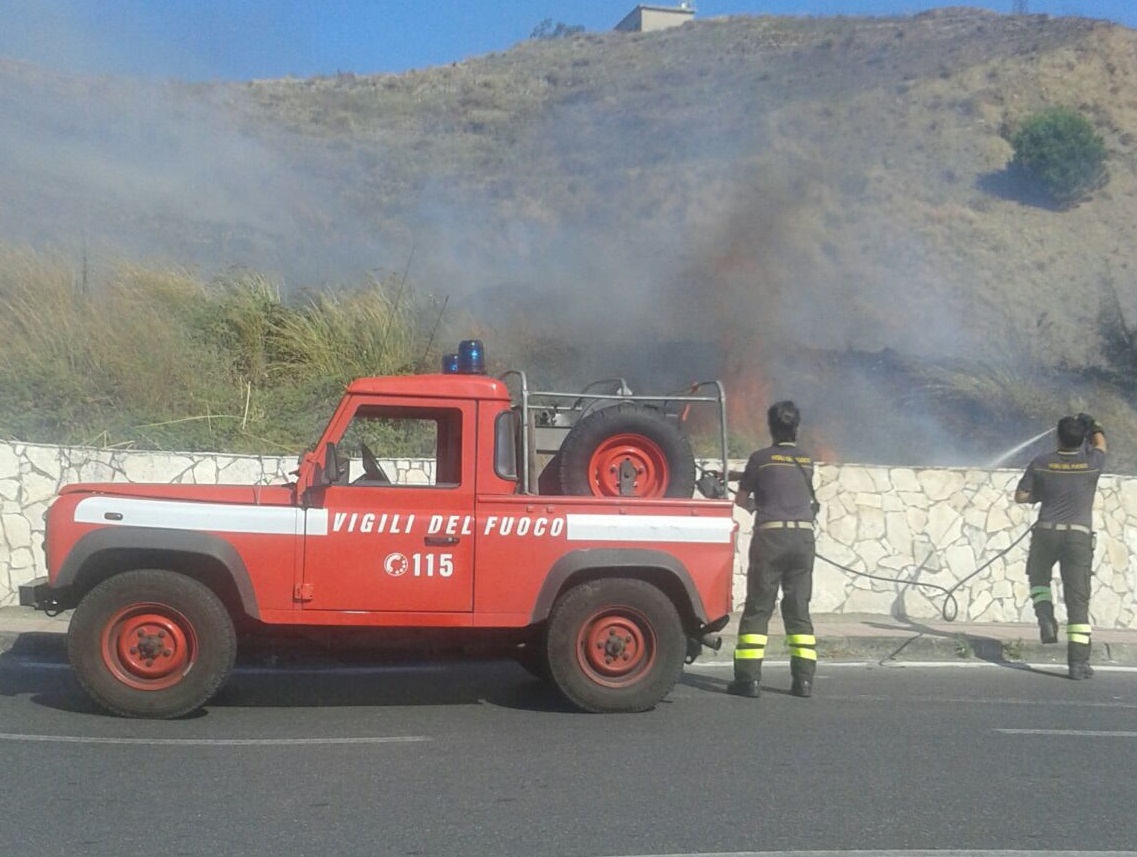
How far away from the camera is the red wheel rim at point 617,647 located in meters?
7.66

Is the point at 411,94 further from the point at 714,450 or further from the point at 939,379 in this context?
the point at 714,450

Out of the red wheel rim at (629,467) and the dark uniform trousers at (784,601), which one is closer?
the red wheel rim at (629,467)

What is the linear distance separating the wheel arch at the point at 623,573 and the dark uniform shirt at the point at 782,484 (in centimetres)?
103

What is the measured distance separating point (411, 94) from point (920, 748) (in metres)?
43.0

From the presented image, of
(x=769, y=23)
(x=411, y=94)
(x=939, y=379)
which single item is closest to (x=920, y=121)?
(x=769, y=23)

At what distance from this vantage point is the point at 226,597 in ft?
24.6

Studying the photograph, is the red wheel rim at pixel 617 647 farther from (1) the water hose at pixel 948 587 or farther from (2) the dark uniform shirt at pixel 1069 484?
(1) the water hose at pixel 948 587

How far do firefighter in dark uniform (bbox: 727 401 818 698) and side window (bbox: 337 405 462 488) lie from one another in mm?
2018

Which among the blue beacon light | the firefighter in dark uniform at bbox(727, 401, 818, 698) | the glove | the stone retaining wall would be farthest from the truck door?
the glove

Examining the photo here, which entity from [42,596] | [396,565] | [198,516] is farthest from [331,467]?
[42,596]

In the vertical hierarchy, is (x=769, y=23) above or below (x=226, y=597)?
above

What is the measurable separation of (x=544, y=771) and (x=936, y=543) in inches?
273

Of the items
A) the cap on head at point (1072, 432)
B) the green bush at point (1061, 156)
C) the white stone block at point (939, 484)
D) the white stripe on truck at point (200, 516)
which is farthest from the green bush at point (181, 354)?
the green bush at point (1061, 156)

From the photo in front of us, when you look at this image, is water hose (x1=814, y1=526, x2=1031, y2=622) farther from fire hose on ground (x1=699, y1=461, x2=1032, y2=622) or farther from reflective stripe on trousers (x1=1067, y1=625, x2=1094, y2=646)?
reflective stripe on trousers (x1=1067, y1=625, x2=1094, y2=646)
